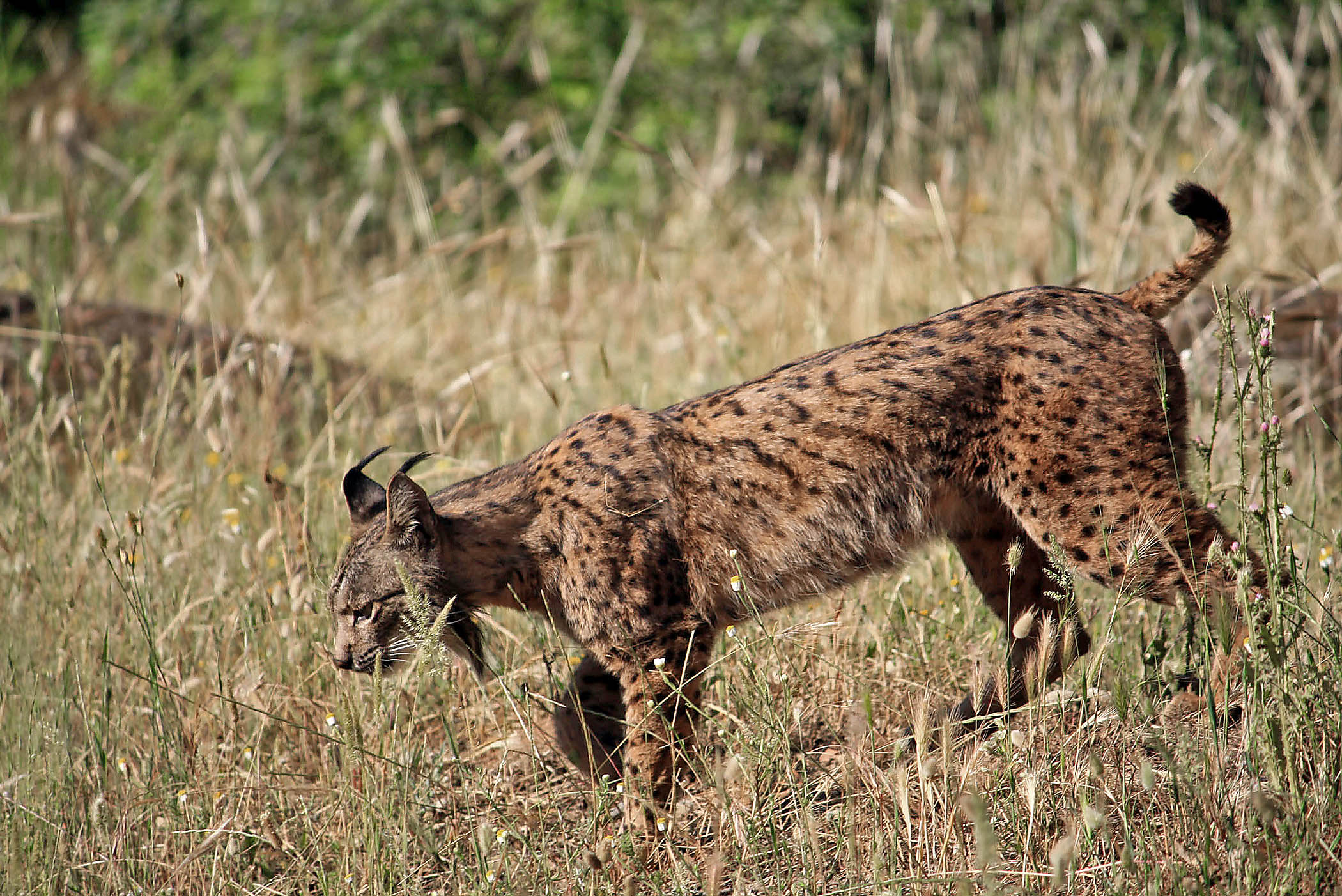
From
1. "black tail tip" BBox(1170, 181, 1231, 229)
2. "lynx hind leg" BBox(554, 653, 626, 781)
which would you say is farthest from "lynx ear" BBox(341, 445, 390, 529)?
"black tail tip" BBox(1170, 181, 1231, 229)

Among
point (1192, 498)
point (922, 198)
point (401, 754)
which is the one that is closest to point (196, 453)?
point (401, 754)

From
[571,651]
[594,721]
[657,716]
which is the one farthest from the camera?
[571,651]

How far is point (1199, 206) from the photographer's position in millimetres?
3965

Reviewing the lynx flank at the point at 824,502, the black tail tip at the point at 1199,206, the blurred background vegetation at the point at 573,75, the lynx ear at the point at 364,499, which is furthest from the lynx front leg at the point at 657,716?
the blurred background vegetation at the point at 573,75

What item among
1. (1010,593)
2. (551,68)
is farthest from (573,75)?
(1010,593)

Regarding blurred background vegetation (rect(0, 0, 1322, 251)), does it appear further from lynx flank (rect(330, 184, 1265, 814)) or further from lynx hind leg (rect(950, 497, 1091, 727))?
lynx flank (rect(330, 184, 1265, 814))

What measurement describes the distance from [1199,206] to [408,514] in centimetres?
265

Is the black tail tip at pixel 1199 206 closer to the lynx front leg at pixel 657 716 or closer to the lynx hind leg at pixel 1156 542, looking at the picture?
the lynx hind leg at pixel 1156 542

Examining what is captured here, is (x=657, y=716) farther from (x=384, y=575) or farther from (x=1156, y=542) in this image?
(x=1156, y=542)

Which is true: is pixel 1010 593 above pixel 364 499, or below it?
below

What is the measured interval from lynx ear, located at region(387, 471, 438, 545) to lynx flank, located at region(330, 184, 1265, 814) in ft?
0.03

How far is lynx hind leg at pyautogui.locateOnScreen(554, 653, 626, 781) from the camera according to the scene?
4238 mm

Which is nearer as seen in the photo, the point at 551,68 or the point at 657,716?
the point at 657,716

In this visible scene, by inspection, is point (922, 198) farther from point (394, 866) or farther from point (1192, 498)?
point (394, 866)
